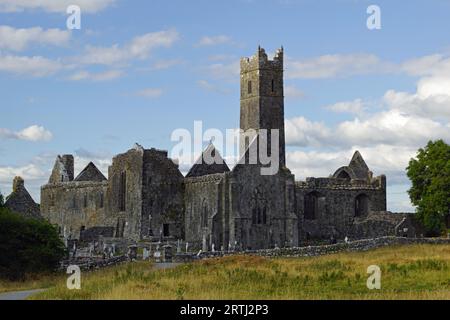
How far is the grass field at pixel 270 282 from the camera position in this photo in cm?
2998

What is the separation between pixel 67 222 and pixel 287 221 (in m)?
26.1

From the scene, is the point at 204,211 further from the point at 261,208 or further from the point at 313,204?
the point at 313,204

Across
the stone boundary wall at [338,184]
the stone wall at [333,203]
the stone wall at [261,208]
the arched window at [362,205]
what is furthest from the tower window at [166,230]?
the arched window at [362,205]

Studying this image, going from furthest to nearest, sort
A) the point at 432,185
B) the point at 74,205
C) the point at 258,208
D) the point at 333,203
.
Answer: the point at 74,205
the point at 333,203
the point at 432,185
the point at 258,208

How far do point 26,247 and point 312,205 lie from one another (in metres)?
40.4

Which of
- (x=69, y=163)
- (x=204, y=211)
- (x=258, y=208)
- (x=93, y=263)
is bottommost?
(x=93, y=263)

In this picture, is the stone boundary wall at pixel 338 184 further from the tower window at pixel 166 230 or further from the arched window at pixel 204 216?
the tower window at pixel 166 230

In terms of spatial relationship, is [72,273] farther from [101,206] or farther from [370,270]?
[101,206]

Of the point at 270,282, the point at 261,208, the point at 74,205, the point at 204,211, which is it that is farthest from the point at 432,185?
the point at 270,282

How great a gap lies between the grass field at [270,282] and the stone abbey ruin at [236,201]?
22466 mm

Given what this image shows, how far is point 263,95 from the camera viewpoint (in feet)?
271

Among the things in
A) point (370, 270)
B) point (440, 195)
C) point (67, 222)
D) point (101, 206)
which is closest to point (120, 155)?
point (101, 206)

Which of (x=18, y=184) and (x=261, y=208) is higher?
(x=18, y=184)

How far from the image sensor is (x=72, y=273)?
1890 inches
